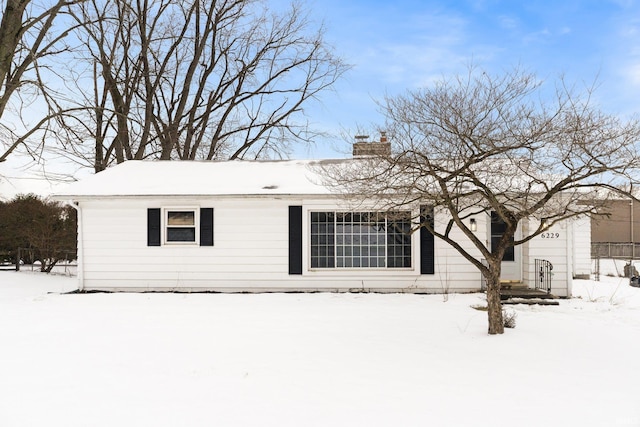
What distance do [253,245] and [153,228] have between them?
2.67 metres

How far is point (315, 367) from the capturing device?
16.9 feet

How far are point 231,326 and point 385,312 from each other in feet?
10.0

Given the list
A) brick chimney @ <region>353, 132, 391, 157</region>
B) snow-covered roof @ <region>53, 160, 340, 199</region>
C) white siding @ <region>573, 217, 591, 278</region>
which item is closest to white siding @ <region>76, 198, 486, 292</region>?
snow-covered roof @ <region>53, 160, 340, 199</region>

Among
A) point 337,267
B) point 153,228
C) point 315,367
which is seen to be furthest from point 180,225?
point 315,367

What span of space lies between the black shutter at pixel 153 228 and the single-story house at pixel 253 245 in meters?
0.03

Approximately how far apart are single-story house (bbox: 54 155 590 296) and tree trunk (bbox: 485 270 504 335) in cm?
426

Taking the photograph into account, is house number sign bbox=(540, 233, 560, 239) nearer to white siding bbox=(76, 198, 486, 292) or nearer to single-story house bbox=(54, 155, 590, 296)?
single-story house bbox=(54, 155, 590, 296)

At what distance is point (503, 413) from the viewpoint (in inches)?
155

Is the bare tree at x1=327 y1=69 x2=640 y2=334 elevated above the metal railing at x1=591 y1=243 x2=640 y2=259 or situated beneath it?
elevated above

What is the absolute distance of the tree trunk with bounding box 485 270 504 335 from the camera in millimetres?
6512

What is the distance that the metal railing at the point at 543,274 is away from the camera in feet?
34.1

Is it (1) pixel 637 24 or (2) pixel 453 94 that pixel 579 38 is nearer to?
(1) pixel 637 24

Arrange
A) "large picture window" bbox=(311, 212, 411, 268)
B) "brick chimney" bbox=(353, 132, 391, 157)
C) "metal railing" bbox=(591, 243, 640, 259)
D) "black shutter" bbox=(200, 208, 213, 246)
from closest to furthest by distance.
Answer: "brick chimney" bbox=(353, 132, 391, 157) < "black shutter" bbox=(200, 208, 213, 246) < "large picture window" bbox=(311, 212, 411, 268) < "metal railing" bbox=(591, 243, 640, 259)

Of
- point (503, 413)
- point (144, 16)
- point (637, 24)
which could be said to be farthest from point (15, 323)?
point (144, 16)
